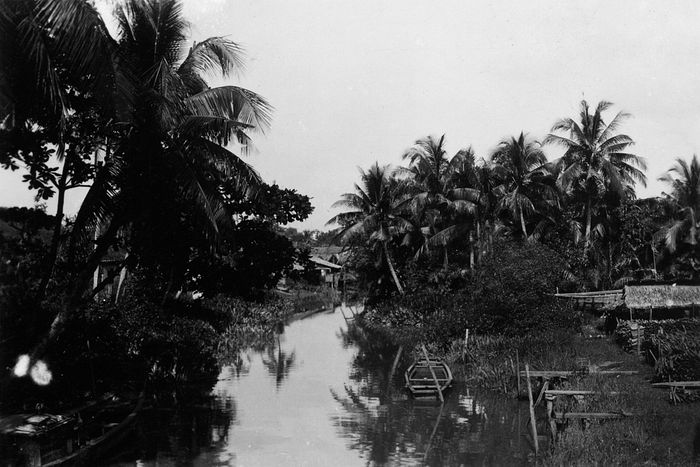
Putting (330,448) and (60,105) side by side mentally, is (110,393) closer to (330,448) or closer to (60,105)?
(330,448)

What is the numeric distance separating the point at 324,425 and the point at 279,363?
10.1m

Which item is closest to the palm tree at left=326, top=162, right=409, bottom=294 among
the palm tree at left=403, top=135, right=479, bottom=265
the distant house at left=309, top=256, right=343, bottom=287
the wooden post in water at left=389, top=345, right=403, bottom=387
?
the palm tree at left=403, top=135, right=479, bottom=265

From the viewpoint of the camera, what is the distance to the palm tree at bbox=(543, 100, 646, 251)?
33.2 meters

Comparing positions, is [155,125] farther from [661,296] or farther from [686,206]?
[686,206]

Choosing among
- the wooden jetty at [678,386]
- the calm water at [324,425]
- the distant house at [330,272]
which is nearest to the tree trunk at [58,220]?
the calm water at [324,425]

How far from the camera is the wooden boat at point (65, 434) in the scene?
938 cm

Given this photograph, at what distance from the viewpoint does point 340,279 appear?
7556cm

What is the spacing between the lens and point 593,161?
3362 centimetres

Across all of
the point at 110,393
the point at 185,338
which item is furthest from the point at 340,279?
the point at 110,393

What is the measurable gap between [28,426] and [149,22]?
23.4 feet

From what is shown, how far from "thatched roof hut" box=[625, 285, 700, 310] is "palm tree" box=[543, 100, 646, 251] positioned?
36.2 ft

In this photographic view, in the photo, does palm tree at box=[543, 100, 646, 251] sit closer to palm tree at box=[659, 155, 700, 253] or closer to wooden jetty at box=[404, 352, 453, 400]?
palm tree at box=[659, 155, 700, 253]

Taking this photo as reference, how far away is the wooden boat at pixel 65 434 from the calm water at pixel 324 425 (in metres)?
0.57

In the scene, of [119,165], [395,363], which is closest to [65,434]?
[119,165]
